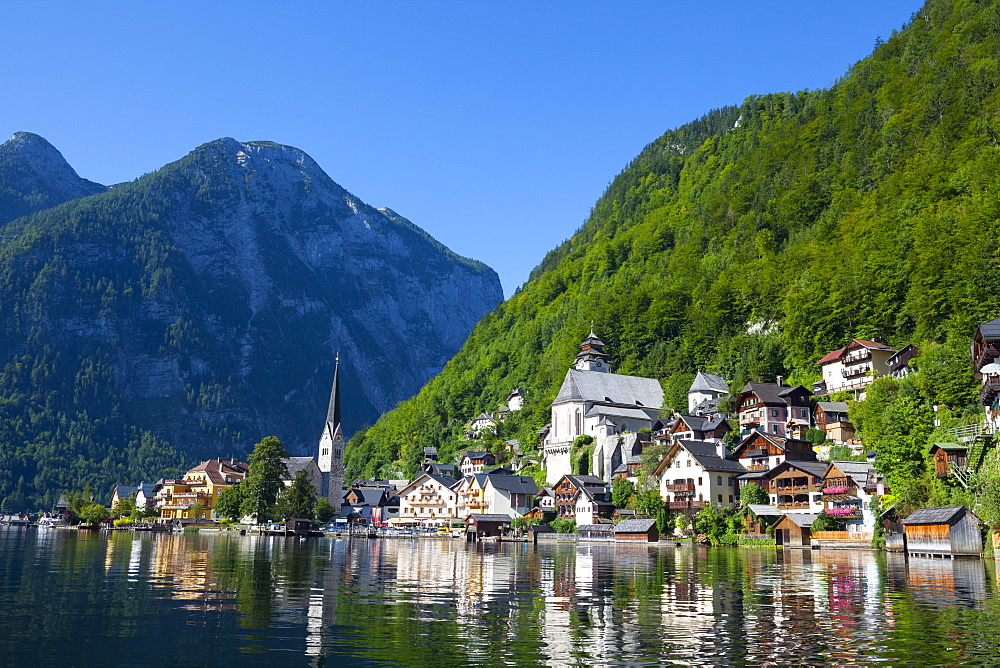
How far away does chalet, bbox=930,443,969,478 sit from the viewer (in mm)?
56875

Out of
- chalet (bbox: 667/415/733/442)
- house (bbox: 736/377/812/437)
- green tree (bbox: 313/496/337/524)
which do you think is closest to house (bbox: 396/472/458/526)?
green tree (bbox: 313/496/337/524)

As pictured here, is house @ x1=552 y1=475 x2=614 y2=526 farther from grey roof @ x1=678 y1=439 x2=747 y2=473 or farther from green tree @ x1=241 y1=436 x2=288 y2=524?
green tree @ x1=241 y1=436 x2=288 y2=524

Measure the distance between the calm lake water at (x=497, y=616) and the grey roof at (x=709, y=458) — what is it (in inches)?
1732

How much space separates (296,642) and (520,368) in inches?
6671

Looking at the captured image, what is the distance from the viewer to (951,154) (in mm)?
123438

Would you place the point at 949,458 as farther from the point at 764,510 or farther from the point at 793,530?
the point at 764,510

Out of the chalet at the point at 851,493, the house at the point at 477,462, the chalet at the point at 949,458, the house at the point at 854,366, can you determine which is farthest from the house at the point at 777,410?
the house at the point at 477,462

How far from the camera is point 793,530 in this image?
237 ft

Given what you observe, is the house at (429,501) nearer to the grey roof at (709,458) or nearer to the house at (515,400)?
the house at (515,400)

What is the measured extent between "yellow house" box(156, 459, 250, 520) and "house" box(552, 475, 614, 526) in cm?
7280

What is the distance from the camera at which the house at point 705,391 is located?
392 ft

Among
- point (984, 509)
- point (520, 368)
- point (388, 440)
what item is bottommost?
point (984, 509)

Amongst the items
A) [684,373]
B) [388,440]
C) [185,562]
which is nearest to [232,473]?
[388,440]

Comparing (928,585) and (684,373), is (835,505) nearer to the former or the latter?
(928,585)
